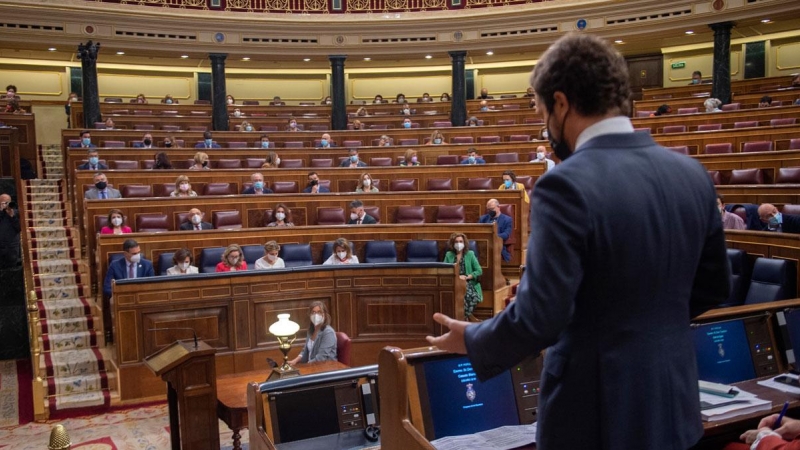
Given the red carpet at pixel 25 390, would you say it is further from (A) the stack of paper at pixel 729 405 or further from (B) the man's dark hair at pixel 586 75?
(B) the man's dark hair at pixel 586 75

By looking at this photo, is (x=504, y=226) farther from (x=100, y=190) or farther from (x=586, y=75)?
(x=586, y=75)

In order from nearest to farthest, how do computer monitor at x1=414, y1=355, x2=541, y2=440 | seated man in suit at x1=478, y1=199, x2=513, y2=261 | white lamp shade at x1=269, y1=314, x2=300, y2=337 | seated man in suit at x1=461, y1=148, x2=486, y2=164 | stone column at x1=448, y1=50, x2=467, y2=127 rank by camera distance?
computer monitor at x1=414, y1=355, x2=541, y2=440 → white lamp shade at x1=269, y1=314, x2=300, y2=337 → seated man in suit at x1=478, y1=199, x2=513, y2=261 → seated man in suit at x1=461, y1=148, x2=486, y2=164 → stone column at x1=448, y1=50, x2=467, y2=127

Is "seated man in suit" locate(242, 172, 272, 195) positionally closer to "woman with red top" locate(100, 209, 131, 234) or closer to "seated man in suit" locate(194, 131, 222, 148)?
"woman with red top" locate(100, 209, 131, 234)

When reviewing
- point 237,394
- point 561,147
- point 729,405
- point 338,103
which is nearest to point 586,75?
point 561,147

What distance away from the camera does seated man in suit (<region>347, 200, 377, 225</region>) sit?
293 inches

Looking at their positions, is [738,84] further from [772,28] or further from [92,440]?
[92,440]

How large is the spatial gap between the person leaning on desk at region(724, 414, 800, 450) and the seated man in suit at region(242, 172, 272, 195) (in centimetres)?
706

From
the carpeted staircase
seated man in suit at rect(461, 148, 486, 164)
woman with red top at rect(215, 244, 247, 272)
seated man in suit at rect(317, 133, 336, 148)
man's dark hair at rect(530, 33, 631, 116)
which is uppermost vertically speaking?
seated man in suit at rect(317, 133, 336, 148)

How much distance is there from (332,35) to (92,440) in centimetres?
1090

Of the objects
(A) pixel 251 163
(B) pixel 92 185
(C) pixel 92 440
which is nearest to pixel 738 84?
(A) pixel 251 163

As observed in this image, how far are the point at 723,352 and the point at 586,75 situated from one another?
170 centimetres

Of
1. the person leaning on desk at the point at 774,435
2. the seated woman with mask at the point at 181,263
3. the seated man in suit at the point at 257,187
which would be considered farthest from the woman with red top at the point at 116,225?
the person leaning on desk at the point at 774,435

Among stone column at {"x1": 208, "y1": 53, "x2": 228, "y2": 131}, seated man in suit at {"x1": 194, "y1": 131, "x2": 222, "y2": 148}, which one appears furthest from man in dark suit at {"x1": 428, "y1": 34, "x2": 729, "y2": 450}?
stone column at {"x1": 208, "y1": 53, "x2": 228, "y2": 131}

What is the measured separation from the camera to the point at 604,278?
111cm
